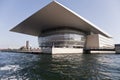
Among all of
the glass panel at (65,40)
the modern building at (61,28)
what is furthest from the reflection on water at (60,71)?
the glass panel at (65,40)

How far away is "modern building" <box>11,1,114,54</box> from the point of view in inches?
1955

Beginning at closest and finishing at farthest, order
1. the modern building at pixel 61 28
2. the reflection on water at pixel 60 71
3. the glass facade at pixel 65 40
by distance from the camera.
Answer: the reflection on water at pixel 60 71
the modern building at pixel 61 28
the glass facade at pixel 65 40

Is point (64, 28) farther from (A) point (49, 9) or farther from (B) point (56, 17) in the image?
(A) point (49, 9)

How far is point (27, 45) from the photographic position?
11581 cm

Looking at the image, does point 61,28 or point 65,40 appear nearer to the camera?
point 65,40

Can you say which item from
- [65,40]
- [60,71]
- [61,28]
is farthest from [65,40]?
[60,71]

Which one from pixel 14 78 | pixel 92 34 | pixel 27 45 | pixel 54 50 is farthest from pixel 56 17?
pixel 27 45

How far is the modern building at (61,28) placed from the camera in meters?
49.7

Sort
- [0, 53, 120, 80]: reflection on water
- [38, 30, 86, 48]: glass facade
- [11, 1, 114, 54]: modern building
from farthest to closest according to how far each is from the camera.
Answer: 1. [38, 30, 86, 48]: glass facade
2. [11, 1, 114, 54]: modern building
3. [0, 53, 120, 80]: reflection on water

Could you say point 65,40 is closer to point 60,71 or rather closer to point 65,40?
point 65,40

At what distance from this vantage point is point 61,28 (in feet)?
220

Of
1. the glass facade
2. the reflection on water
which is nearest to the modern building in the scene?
the glass facade

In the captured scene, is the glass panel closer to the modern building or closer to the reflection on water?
the modern building

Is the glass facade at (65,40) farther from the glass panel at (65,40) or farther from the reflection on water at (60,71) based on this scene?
the reflection on water at (60,71)
